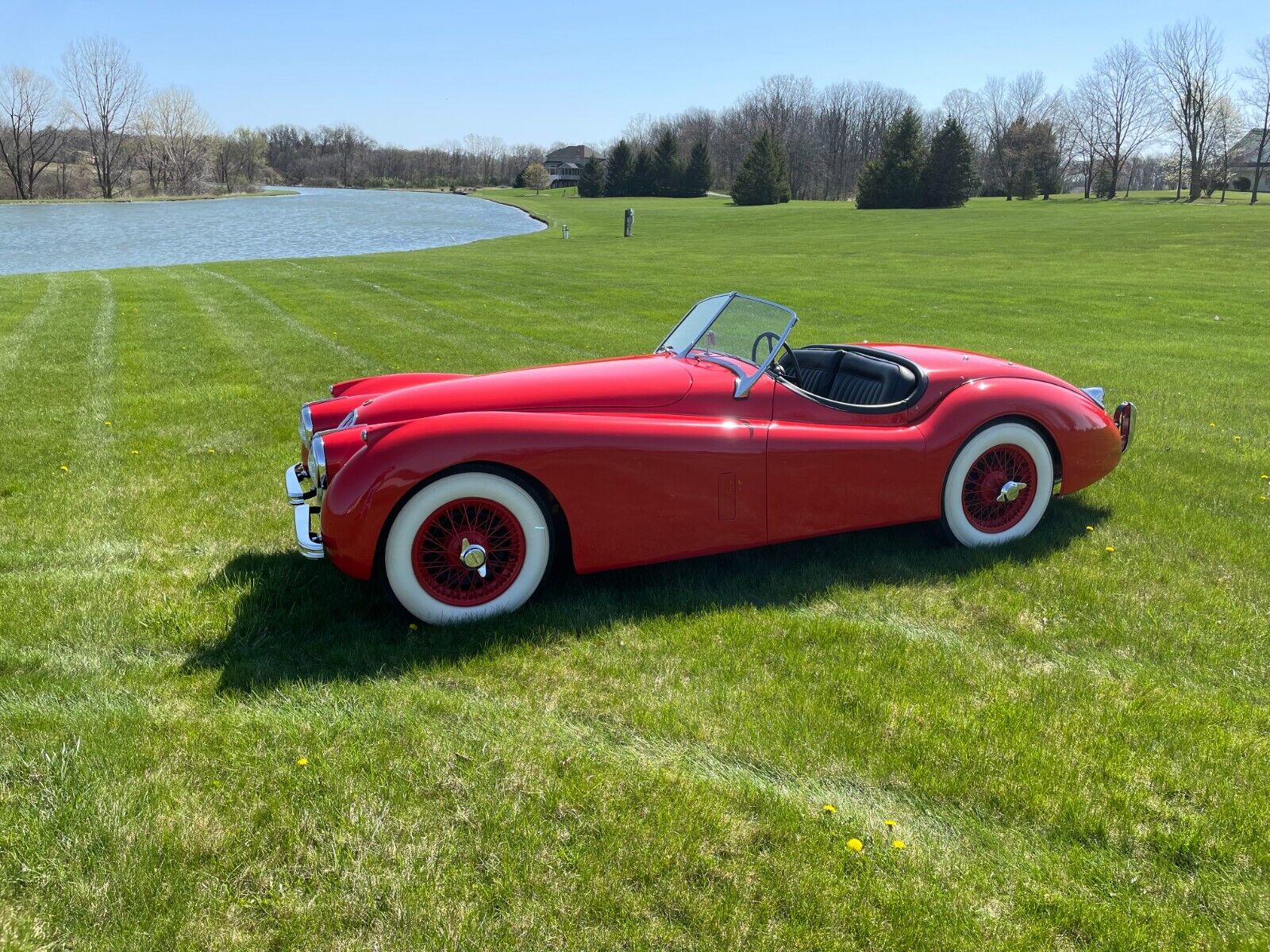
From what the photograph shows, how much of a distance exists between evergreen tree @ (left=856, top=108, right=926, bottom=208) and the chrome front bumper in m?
58.6

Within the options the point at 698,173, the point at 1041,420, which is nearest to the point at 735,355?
the point at 1041,420

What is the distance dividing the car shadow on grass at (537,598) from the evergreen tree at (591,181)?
80501 millimetres

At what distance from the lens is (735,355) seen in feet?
15.5

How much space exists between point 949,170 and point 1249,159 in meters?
47.4

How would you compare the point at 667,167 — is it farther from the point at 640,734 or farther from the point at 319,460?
the point at 640,734

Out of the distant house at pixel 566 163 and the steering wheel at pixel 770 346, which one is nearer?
the steering wheel at pixel 770 346

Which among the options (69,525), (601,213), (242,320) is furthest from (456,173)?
(69,525)

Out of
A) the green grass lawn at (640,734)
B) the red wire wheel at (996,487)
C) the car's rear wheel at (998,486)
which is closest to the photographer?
the green grass lawn at (640,734)

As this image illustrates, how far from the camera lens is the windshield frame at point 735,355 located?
4.39 meters

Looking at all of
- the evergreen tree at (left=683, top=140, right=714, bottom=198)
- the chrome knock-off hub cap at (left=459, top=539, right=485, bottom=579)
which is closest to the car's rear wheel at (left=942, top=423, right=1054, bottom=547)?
the chrome knock-off hub cap at (left=459, top=539, right=485, bottom=579)

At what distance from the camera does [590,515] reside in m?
3.90

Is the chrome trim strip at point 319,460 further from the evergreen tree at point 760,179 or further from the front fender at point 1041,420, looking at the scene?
the evergreen tree at point 760,179

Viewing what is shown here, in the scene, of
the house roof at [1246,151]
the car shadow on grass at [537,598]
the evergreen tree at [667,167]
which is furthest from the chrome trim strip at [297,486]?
the house roof at [1246,151]

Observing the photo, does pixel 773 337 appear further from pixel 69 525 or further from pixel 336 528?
pixel 69 525
